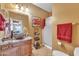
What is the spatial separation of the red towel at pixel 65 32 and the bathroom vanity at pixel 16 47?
352 millimetres

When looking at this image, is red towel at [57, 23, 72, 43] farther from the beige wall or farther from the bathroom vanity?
the bathroom vanity

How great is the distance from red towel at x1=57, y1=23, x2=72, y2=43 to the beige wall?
4 centimetres

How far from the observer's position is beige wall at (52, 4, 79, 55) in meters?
1.61

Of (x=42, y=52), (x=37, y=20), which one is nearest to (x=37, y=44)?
(x=42, y=52)

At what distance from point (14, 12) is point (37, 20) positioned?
28 cm

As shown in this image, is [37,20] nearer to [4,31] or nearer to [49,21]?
[49,21]

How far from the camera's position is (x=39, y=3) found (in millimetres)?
1634

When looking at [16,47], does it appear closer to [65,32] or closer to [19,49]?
[19,49]

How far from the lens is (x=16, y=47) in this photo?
162 cm

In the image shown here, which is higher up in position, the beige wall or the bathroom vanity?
the beige wall

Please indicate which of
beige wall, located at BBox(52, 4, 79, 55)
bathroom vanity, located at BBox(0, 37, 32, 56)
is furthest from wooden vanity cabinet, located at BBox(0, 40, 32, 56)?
beige wall, located at BBox(52, 4, 79, 55)

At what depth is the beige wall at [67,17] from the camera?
161 cm

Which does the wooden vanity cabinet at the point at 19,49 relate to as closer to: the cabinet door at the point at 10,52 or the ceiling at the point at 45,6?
the cabinet door at the point at 10,52

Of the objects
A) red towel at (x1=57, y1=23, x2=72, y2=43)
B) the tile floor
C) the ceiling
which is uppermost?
the ceiling
